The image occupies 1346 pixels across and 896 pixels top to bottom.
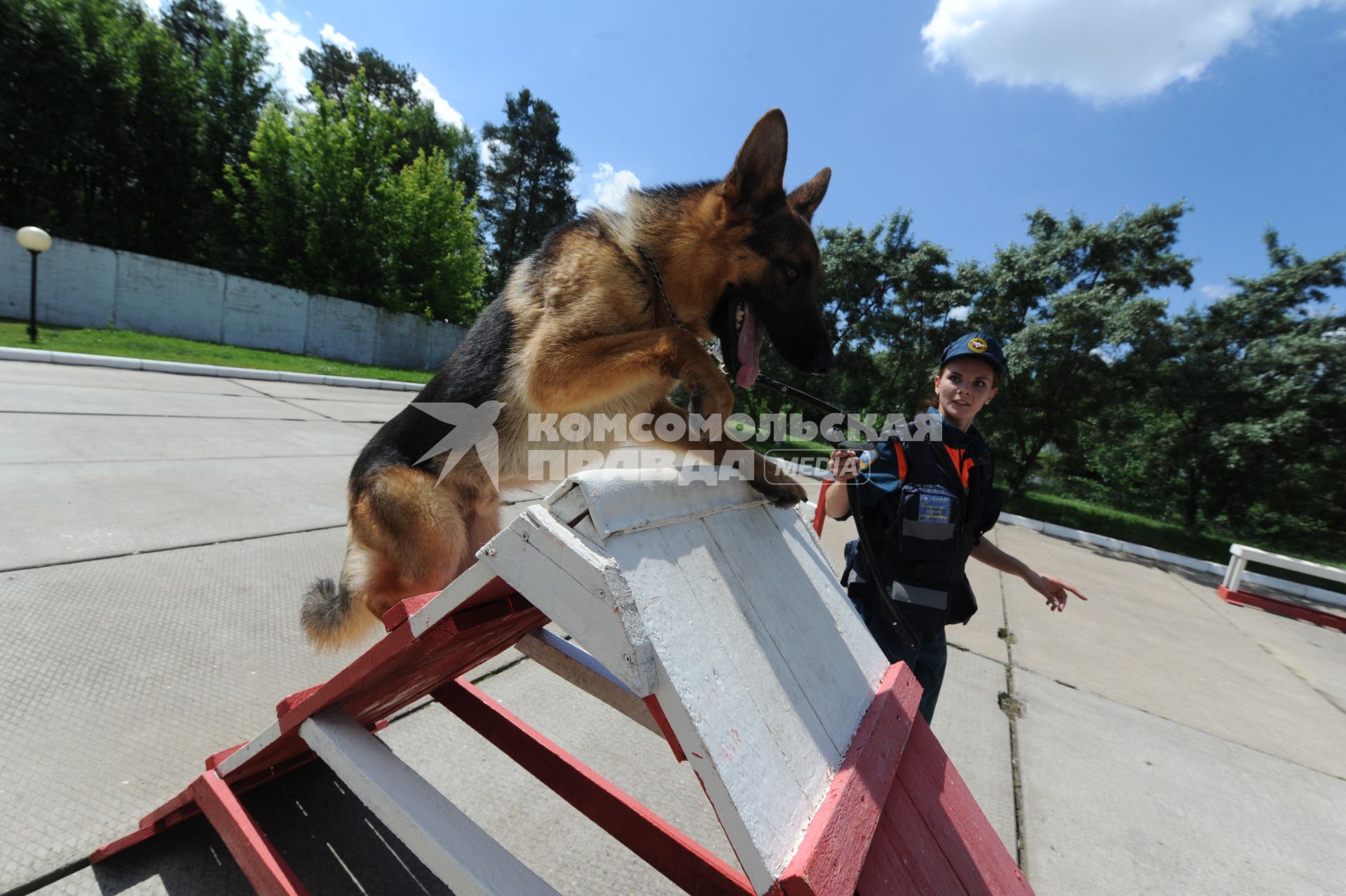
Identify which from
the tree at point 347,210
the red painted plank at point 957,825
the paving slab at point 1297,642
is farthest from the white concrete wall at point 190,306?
the paving slab at point 1297,642

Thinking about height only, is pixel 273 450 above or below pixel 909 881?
Result: below

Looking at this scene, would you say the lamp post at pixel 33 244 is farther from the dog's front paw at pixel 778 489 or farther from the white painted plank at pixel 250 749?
the dog's front paw at pixel 778 489

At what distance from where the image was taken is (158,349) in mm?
12641

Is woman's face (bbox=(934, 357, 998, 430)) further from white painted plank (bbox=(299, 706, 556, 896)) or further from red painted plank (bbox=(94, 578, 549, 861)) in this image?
white painted plank (bbox=(299, 706, 556, 896))

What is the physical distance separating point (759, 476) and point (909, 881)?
1.13 m

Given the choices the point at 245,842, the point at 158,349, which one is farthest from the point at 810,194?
the point at 158,349

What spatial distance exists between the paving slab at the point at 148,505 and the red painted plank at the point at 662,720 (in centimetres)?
390

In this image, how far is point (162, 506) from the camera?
404 centimetres

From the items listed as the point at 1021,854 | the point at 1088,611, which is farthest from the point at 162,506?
the point at 1088,611

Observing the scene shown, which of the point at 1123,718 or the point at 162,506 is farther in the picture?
the point at 162,506

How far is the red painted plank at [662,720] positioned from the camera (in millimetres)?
998

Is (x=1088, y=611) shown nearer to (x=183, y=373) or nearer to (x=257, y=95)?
(x=183, y=373)

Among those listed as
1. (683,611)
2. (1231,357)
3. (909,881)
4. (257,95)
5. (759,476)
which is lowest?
(909,881)

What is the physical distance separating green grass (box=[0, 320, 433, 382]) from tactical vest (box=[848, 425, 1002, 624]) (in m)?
14.1
